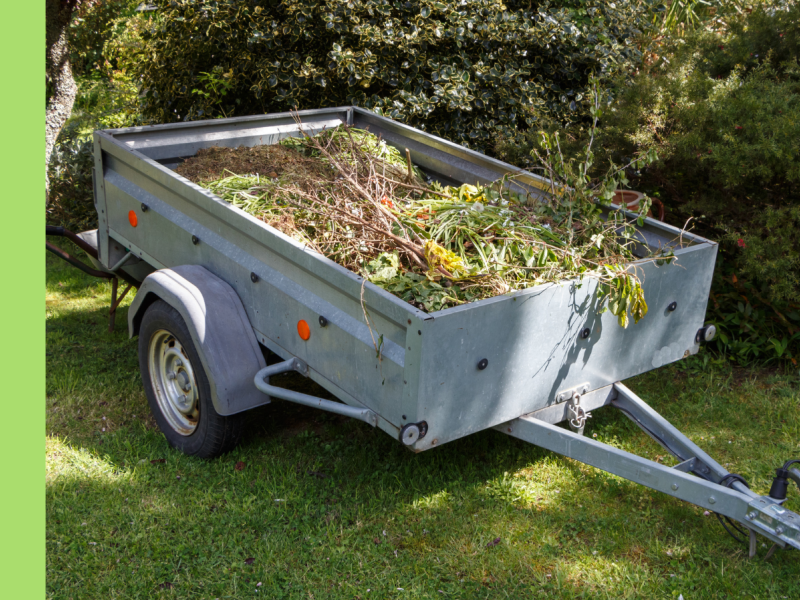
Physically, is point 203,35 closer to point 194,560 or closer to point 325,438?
point 325,438

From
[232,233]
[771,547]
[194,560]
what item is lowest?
[194,560]

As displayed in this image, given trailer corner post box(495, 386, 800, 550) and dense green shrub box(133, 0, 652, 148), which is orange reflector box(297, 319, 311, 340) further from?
dense green shrub box(133, 0, 652, 148)

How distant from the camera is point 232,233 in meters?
3.45

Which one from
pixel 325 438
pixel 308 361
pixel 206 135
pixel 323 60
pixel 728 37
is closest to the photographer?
pixel 308 361

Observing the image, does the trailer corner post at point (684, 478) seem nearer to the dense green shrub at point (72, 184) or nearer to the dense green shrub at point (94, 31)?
the dense green shrub at point (72, 184)

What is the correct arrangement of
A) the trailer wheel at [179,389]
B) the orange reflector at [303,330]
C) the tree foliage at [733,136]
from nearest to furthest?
1. the orange reflector at [303,330]
2. the trailer wheel at [179,389]
3. the tree foliage at [733,136]

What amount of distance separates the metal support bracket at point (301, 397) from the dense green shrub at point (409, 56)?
11.3ft

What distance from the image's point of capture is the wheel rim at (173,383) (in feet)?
12.0

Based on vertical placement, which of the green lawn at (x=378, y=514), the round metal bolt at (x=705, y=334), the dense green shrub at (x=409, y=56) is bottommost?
the green lawn at (x=378, y=514)

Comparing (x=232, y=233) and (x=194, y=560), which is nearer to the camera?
(x=194, y=560)

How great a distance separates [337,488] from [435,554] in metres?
0.63

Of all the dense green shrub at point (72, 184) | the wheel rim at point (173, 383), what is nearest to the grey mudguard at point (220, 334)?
the wheel rim at point (173, 383)

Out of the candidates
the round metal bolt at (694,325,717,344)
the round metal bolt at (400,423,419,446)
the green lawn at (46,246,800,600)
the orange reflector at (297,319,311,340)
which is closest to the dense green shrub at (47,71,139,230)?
the green lawn at (46,246,800,600)

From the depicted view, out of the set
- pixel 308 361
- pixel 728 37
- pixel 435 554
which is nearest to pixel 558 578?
pixel 435 554
